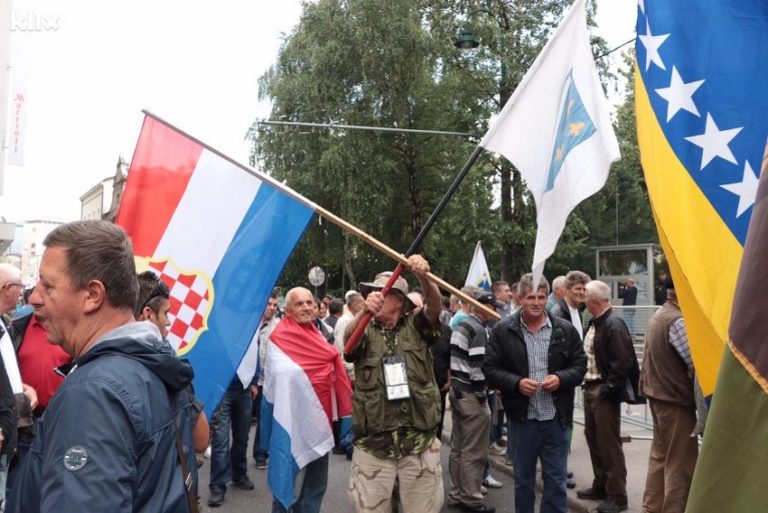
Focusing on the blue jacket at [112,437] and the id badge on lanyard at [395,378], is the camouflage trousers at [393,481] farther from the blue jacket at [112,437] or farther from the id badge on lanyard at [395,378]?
the blue jacket at [112,437]

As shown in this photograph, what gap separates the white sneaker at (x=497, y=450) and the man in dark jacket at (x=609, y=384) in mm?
2322

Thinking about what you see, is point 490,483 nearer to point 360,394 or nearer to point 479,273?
point 360,394

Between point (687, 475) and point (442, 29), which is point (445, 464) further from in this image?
point (442, 29)

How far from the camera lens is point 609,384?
6.09m

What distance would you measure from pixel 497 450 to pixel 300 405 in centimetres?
430

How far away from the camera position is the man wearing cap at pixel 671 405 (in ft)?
17.0

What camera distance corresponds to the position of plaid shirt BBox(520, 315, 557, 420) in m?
5.11

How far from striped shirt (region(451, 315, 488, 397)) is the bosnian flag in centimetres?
131

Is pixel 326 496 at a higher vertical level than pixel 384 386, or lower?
lower

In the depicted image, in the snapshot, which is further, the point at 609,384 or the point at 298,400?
the point at 609,384

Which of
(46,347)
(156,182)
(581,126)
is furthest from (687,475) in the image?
(46,347)

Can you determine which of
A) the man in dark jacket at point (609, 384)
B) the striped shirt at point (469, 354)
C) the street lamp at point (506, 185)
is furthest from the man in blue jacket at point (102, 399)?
the street lamp at point (506, 185)

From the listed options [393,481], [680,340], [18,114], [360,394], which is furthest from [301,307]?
[18,114]

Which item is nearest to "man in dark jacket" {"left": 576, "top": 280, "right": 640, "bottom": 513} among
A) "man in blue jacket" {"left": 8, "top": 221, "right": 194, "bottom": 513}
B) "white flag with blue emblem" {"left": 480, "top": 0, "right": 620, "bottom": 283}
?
"white flag with blue emblem" {"left": 480, "top": 0, "right": 620, "bottom": 283}
